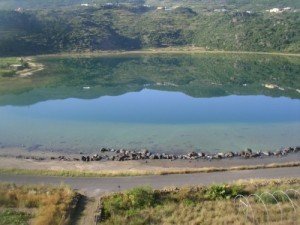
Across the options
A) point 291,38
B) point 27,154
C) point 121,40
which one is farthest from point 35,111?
point 291,38

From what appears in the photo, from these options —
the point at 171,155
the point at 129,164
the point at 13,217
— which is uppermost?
the point at 171,155

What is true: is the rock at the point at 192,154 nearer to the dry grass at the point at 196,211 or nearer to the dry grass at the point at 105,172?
the dry grass at the point at 105,172

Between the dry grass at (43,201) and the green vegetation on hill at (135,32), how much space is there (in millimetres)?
79975

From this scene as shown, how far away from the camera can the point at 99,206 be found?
2311 cm

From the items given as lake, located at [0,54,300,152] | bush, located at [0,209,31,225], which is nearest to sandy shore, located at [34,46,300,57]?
lake, located at [0,54,300,152]

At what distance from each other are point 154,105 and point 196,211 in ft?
118

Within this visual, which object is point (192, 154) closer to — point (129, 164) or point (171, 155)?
point (171, 155)

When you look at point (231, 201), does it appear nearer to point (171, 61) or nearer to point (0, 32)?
point (171, 61)

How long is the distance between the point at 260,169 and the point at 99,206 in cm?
1225

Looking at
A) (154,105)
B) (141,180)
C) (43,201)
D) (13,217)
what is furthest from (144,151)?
(154,105)

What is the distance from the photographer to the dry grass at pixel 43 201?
2125 cm

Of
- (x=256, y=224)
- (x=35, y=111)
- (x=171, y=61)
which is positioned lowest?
(x=256, y=224)

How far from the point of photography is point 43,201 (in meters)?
22.9

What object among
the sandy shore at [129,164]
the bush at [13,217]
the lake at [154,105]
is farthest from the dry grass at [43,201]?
the lake at [154,105]
